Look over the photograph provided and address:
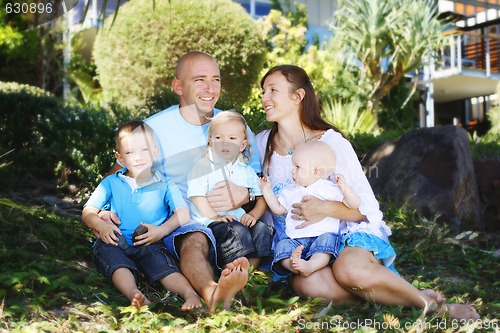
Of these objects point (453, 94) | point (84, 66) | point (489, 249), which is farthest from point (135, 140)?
point (453, 94)

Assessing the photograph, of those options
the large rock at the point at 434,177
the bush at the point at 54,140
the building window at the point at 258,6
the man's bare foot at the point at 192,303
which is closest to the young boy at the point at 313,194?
the man's bare foot at the point at 192,303

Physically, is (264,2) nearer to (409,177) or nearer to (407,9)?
(407,9)

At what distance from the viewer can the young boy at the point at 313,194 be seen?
3.38 meters

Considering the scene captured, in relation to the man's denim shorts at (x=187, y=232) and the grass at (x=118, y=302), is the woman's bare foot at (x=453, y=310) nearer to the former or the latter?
the grass at (x=118, y=302)

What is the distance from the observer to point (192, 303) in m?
2.99

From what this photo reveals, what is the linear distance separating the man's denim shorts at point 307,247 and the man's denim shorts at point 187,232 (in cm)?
33

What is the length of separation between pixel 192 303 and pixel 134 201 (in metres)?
0.78

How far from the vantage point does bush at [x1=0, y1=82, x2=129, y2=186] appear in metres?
5.54

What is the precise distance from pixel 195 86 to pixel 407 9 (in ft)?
37.8

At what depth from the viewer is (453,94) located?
74.1 ft

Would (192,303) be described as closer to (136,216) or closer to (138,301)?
(138,301)

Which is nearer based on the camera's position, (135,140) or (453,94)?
(135,140)

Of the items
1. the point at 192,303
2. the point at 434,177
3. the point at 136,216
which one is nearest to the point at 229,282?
the point at 192,303

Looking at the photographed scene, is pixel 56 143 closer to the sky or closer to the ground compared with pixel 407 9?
closer to the ground
